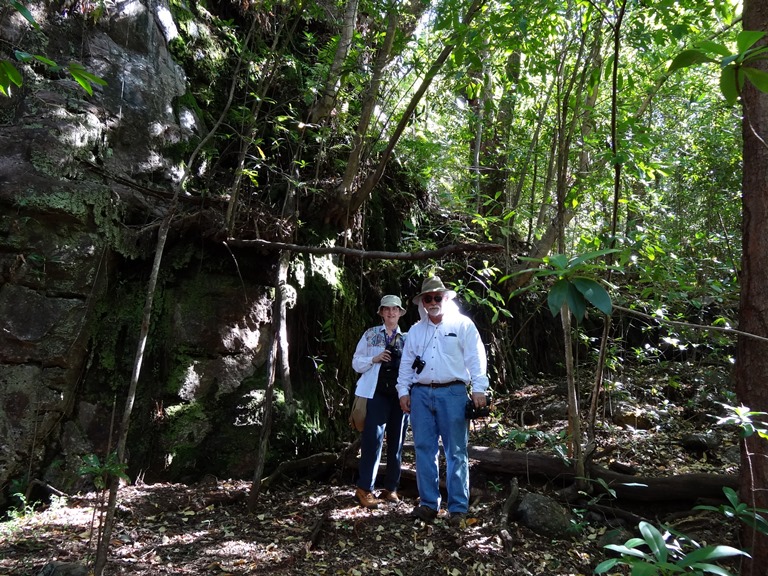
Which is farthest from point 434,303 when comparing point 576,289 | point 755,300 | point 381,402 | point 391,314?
point 576,289

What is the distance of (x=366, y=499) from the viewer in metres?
4.38

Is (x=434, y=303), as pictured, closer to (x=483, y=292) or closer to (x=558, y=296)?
(x=558, y=296)

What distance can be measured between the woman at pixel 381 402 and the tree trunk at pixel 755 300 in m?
2.59

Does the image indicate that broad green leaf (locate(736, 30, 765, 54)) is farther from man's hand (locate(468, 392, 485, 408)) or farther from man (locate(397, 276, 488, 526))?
man's hand (locate(468, 392, 485, 408))

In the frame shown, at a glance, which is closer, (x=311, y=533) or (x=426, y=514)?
(x=311, y=533)

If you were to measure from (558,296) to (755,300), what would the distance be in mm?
1649

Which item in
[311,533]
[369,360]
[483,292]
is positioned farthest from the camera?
[483,292]

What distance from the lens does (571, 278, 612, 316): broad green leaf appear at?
1.65m

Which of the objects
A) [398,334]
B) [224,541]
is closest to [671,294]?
[398,334]

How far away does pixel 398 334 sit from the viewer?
4.77 meters

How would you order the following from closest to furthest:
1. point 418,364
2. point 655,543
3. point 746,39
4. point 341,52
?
1. point 746,39
2. point 655,543
3. point 418,364
4. point 341,52

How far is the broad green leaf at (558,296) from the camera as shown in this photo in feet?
5.66

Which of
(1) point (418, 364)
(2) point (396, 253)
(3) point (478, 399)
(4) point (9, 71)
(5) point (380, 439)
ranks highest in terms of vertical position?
(4) point (9, 71)

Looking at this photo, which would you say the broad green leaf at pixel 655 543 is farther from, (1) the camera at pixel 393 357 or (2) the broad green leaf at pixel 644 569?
(1) the camera at pixel 393 357
